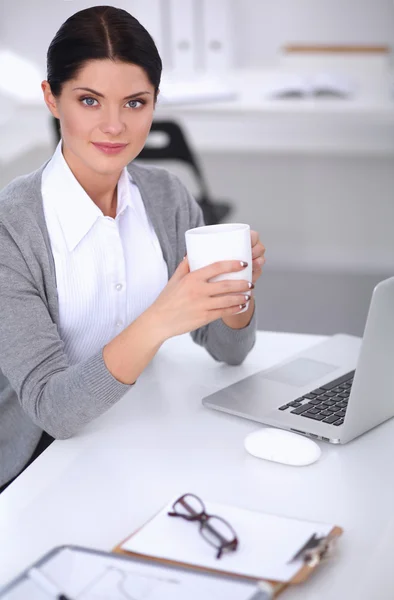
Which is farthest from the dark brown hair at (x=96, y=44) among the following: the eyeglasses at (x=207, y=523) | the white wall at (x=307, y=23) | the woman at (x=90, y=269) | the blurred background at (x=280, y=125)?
the white wall at (x=307, y=23)

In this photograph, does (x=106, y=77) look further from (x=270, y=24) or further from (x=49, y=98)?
(x=270, y=24)

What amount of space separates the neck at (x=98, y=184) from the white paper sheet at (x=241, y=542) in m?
0.65

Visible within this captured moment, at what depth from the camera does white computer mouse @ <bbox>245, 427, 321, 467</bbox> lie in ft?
3.40

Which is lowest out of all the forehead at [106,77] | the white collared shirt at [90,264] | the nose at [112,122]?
the white collared shirt at [90,264]

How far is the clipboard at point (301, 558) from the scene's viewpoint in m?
0.78

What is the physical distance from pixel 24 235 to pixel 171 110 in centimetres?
219

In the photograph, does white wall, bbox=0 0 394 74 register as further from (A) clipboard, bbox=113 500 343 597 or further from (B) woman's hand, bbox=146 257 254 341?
(A) clipboard, bbox=113 500 343 597

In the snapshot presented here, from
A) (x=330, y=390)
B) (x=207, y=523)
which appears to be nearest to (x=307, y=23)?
(x=330, y=390)

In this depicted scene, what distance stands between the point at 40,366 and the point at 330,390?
1.40ft

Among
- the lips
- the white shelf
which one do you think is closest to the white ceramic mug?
the lips

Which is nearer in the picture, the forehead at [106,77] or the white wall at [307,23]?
the forehead at [106,77]

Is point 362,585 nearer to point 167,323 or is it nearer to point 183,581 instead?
point 183,581

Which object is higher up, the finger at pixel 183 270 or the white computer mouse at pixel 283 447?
the finger at pixel 183 270

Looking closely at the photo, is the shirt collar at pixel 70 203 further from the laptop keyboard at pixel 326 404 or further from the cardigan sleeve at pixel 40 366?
the laptop keyboard at pixel 326 404
